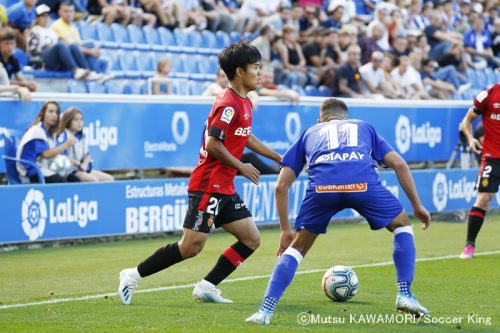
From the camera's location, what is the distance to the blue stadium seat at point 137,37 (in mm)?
19656

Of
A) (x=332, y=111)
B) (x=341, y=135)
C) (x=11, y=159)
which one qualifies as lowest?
(x=11, y=159)

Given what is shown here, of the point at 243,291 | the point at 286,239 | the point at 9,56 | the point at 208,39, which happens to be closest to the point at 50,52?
the point at 9,56

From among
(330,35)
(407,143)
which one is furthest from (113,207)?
(330,35)

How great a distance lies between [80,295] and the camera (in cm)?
965

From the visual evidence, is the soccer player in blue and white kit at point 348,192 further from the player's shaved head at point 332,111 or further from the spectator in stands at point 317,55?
the spectator in stands at point 317,55

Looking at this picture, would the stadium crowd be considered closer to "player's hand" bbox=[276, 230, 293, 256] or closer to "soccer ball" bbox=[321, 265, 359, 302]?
"soccer ball" bbox=[321, 265, 359, 302]

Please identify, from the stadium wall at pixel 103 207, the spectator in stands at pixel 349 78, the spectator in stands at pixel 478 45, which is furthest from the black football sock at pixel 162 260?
the spectator in stands at pixel 478 45

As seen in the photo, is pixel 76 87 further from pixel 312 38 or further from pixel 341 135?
pixel 341 135

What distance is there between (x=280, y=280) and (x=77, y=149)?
7528 mm

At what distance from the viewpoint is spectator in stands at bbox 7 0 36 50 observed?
17.2 m

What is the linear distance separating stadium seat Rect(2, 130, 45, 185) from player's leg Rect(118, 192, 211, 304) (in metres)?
5.35

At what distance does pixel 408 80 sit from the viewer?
22766mm

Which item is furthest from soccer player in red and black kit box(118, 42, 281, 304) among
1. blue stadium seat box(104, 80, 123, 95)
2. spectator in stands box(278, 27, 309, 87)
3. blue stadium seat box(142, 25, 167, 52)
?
spectator in stands box(278, 27, 309, 87)

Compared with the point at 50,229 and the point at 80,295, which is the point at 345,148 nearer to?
the point at 80,295
